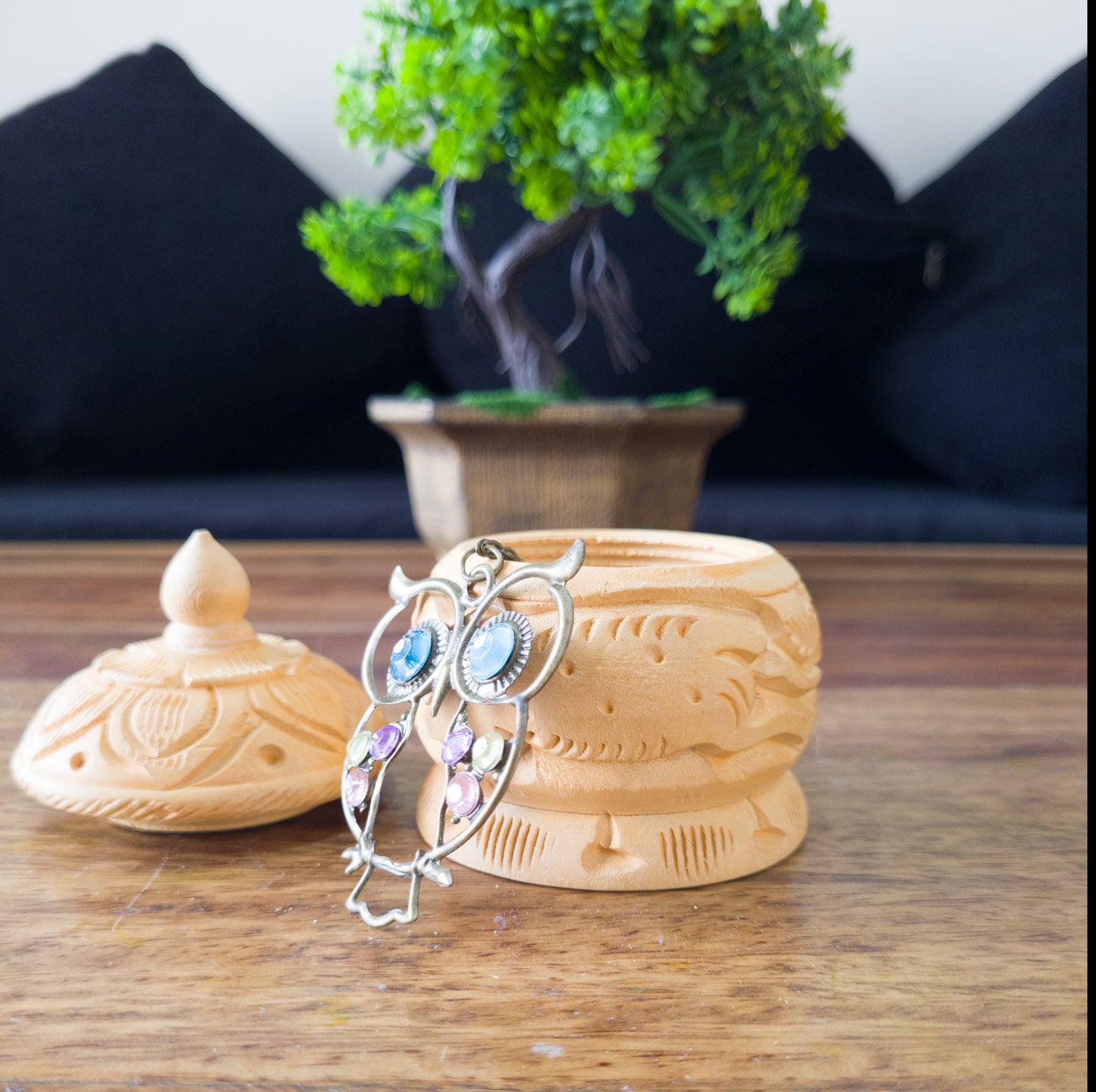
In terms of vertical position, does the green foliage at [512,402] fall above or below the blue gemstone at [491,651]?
above

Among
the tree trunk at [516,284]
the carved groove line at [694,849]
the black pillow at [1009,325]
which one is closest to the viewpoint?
the carved groove line at [694,849]

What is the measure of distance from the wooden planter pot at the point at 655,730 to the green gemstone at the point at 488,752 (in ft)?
0.05

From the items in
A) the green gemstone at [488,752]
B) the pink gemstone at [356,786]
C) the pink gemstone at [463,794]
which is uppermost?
the green gemstone at [488,752]

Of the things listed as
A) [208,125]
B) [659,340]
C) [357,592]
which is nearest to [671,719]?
[357,592]

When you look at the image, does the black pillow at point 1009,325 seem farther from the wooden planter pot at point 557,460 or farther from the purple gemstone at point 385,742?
the purple gemstone at point 385,742

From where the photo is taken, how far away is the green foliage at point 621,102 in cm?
93

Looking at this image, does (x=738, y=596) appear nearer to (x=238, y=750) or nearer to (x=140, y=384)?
(x=238, y=750)

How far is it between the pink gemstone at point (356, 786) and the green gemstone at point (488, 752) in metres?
0.06

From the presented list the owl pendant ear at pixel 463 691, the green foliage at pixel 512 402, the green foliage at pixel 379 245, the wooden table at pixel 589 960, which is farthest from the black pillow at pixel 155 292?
the owl pendant ear at pixel 463 691

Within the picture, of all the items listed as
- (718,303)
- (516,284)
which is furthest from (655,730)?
(718,303)

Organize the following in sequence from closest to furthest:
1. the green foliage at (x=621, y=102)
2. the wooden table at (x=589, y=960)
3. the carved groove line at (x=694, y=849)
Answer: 1. the wooden table at (x=589, y=960)
2. the carved groove line at (x=694, y=849)
3. the green foliage at (x=621, y=102)

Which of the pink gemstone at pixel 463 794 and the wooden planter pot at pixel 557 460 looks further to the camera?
the wooden planter pot at pixel 557 460

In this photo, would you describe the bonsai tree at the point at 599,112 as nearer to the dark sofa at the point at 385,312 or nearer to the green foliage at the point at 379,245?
the green foliage at the point at 379,245

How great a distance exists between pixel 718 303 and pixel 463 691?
139cm
